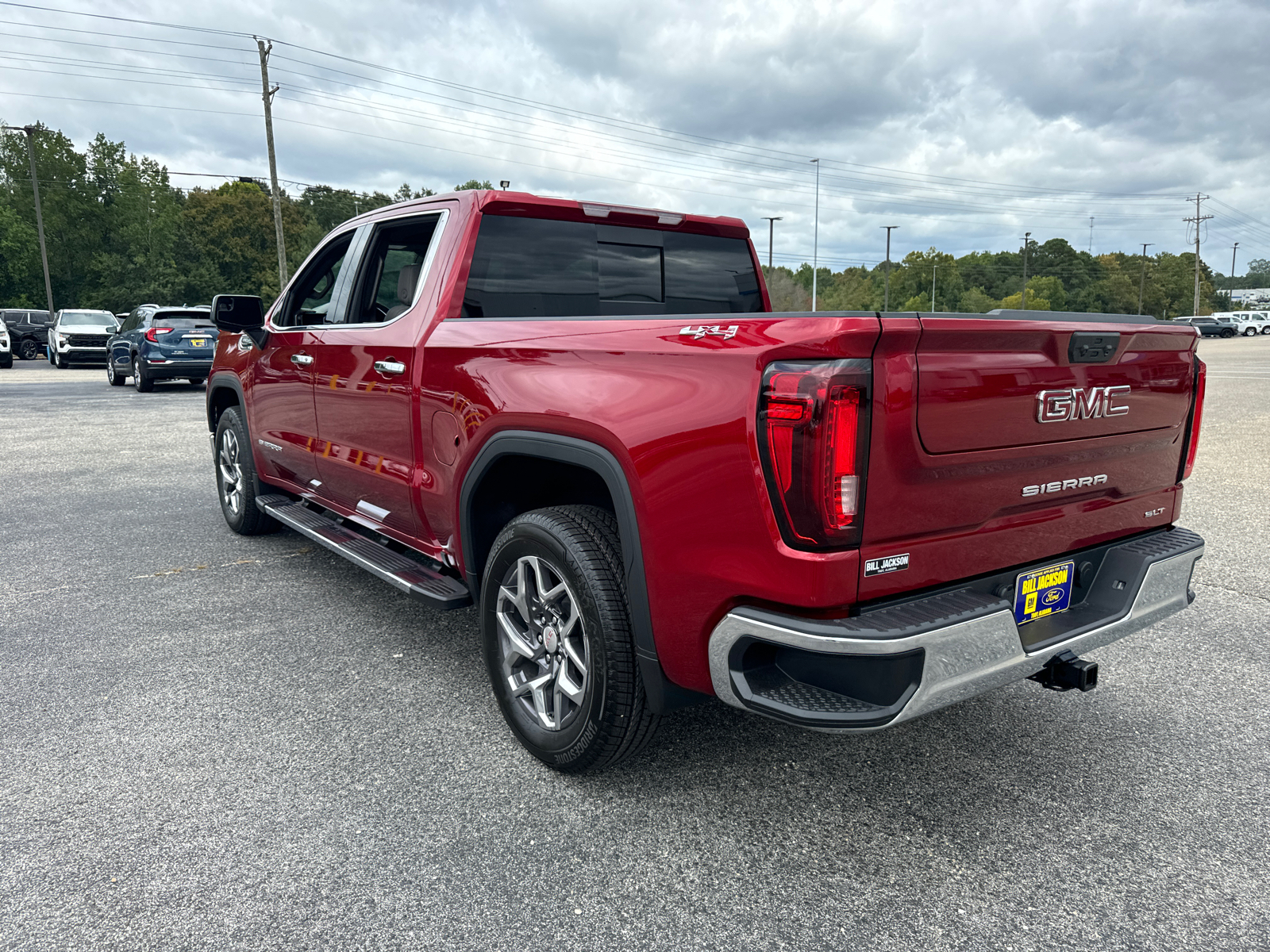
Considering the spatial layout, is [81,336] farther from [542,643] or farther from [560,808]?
[560,808]

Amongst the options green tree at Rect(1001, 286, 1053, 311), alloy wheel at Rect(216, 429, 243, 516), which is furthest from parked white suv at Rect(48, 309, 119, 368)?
green tree at Rect(1001, 286, 1053, 311)

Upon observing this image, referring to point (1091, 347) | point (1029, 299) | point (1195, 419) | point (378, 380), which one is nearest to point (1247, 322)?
point (1029, 299)

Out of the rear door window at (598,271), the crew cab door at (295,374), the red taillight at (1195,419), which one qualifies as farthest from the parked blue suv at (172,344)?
the red taillight at (1195,419)

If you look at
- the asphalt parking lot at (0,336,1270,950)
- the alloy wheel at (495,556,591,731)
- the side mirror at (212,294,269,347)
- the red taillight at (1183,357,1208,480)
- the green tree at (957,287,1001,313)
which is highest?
the green tree at (957,287,1001,313)

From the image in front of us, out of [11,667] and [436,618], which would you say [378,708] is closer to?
[436,618]

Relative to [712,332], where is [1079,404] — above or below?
below

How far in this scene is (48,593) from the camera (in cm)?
480

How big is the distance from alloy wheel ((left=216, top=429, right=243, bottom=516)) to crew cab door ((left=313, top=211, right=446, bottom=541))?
1608 millimetres

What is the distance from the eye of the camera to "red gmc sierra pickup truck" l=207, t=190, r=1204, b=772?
2047mm

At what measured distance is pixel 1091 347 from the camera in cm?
243

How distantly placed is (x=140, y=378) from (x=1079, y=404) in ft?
62.3

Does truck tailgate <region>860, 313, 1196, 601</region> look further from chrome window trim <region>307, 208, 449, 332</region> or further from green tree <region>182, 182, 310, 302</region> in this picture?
green tree <region>182, 182, 310, 302</region>

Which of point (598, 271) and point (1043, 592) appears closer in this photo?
point (1043, 592)

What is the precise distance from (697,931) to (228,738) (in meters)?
1.88
